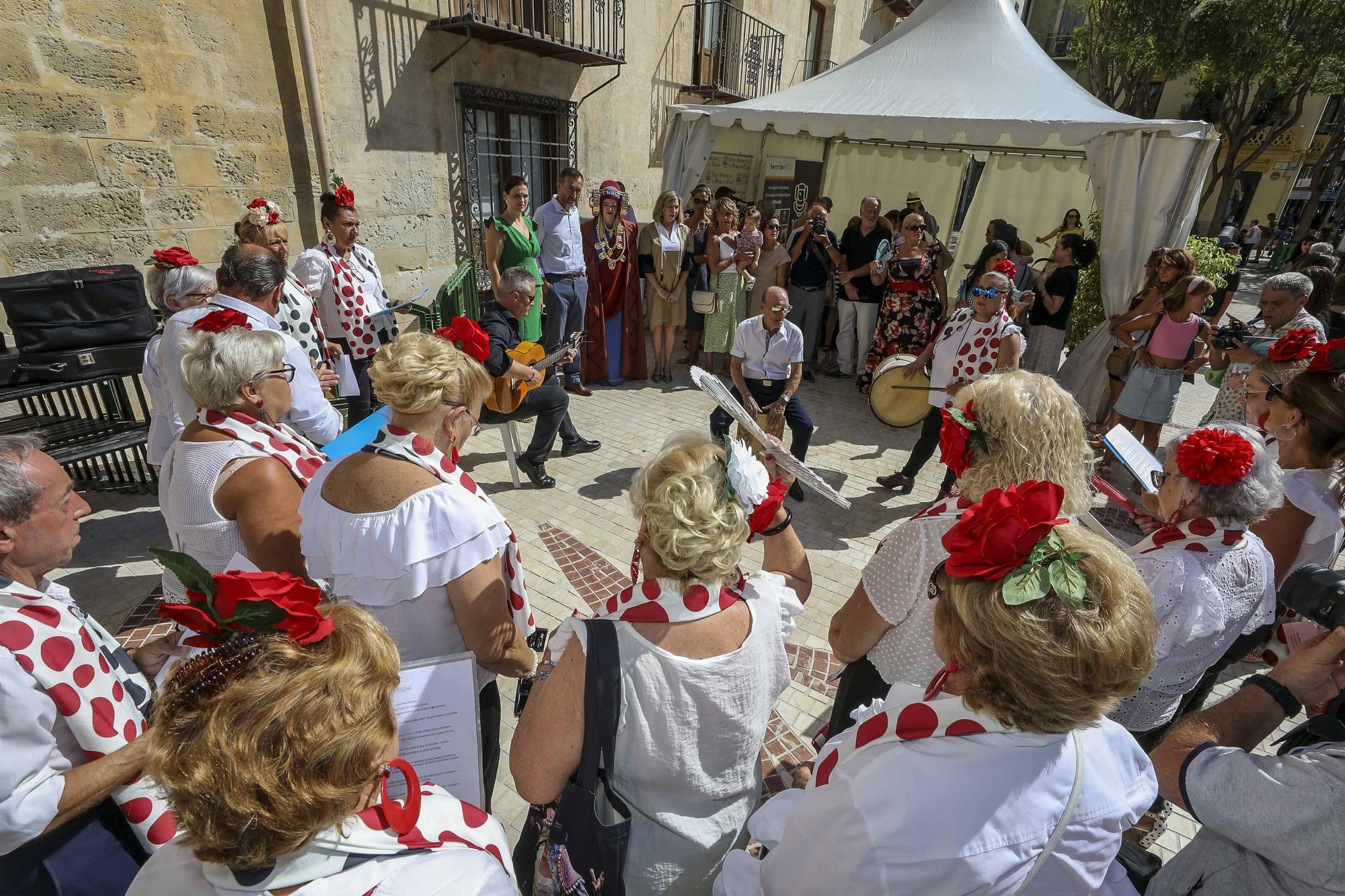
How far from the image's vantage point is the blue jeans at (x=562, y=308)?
20.7 feet

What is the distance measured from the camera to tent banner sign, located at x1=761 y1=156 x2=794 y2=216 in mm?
11664

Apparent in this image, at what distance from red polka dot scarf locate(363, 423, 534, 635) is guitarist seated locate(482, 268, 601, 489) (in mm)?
2115

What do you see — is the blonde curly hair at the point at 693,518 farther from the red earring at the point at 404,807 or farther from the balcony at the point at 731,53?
the balcony at the point at 731,53

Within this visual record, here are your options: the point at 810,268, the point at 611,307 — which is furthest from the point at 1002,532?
the point at 810,268

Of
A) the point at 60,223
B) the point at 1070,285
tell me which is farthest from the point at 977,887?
the point at 1070,285

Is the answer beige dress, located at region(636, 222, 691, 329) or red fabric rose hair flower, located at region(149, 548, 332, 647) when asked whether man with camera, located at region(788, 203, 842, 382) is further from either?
red fabric rose hair flower, located at region(149, 548, 332, 647)

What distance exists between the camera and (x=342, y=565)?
1829 millimetres

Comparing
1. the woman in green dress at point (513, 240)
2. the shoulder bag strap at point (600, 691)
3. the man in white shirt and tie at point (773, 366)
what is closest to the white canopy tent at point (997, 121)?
the woman in green dress at point (513, 240)

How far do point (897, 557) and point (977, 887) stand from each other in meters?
1.04

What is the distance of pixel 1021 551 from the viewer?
1167 millimetres

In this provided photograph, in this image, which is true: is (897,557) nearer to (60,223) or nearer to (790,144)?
(60,223)

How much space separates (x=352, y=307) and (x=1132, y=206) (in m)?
7.37

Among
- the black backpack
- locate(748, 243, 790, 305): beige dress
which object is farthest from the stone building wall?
locate(748, 243, 790, 305): beige dress

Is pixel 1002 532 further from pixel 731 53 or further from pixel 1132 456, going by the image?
pixel 731 53
